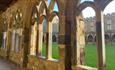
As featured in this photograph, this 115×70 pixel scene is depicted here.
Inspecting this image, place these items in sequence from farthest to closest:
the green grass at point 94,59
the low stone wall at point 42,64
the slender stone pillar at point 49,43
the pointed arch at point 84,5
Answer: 1. the green grass at point 94,59
2. the slender stone pillar at point 49,43
3. the low stone wall at point 42,64
4. the pointed arch at point 84,5

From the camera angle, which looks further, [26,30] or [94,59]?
[94,59]

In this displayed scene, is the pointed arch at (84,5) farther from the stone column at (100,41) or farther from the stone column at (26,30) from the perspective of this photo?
the stone column at (26,30)

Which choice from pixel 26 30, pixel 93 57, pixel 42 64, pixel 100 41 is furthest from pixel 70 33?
pixel 93 57

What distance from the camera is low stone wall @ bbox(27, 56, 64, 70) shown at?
4119mm

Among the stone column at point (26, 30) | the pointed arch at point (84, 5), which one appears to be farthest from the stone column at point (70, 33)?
the stone column at point (26, 30)

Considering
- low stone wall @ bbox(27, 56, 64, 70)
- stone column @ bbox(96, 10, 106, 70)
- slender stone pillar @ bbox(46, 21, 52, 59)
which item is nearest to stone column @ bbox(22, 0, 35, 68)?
low stone wall @ bbox(27, 56, 64, 70)

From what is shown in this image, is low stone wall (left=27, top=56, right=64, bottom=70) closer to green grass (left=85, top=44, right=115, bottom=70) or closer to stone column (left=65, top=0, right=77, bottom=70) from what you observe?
stone column (left=65, top=0, right=77, bottom=70)

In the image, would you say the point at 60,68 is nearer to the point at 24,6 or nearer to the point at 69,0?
the point at 69,0

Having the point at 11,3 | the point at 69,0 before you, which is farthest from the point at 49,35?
the point at 11,3

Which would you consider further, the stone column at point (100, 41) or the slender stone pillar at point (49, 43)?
the slender stone pillar at point (49, 43)

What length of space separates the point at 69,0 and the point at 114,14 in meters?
6.21

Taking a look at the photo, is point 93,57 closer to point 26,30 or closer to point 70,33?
point 26,30

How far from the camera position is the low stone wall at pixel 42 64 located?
13.5 ft

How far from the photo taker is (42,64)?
4.91 metres
